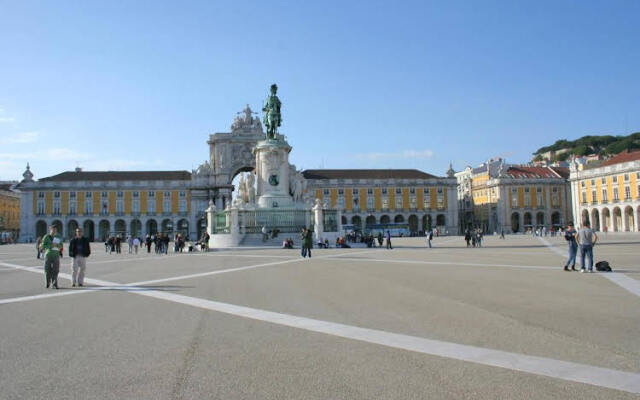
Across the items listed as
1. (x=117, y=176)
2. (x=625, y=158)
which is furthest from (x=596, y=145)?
(x=117, y=176)

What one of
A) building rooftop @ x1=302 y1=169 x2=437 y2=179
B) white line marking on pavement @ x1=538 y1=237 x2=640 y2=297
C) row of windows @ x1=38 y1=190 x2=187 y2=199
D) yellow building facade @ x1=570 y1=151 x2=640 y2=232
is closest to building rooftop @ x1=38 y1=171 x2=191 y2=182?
row of windows @ x1=38 y1=190 x2=187 y2=199

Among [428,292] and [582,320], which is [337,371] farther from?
[428,292]

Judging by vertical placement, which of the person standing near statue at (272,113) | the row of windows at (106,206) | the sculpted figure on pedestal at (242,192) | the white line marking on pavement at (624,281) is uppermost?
the person standing near statue at (272,113)

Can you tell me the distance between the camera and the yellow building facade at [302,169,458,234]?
82750mm

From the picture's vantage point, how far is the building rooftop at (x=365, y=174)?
8450cm

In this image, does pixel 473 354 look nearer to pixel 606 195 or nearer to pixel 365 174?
pixel 606 195

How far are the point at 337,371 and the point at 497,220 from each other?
83375 millimetres

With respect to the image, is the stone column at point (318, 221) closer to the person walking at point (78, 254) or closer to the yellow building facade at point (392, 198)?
the person walking at point (78, 254)

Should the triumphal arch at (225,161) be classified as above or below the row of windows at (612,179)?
above

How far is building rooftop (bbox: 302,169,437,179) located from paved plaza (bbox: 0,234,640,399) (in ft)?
241

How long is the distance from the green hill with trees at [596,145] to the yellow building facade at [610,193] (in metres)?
45.1

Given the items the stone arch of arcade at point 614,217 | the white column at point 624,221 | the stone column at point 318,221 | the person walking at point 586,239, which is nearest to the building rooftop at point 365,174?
the stone arch of arcade at point 614,217

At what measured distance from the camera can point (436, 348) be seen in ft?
18.3

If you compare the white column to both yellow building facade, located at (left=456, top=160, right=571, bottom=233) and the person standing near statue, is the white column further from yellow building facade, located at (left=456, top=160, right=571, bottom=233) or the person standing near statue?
the person standing near statue
